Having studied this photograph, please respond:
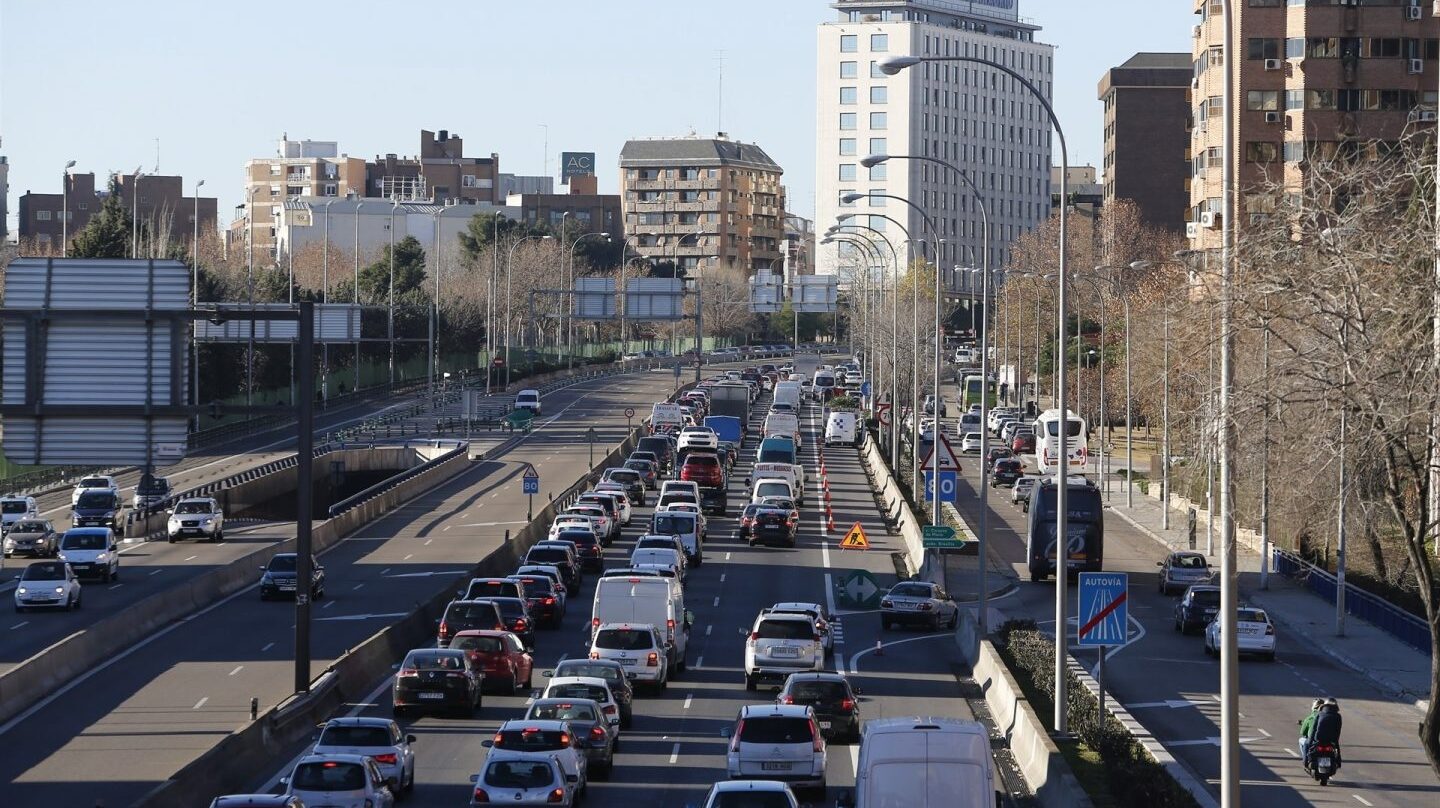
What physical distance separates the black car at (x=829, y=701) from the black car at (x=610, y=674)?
8.85 ft

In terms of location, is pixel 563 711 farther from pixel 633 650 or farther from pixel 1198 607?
pixel 1198 607

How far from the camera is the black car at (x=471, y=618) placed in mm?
37500

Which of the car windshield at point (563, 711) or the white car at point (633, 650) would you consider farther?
the white car at point (633, 650)

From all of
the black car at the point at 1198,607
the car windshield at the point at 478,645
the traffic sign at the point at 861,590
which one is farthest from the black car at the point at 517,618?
the black car at the point at 1198,607

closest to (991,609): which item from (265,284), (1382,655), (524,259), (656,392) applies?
(1382,655)

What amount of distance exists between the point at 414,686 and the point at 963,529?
3815 cm

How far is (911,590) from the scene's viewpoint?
45.0m

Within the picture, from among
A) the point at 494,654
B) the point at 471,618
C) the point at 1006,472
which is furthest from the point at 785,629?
the point at 1006,472

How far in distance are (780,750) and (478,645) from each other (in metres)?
10.7

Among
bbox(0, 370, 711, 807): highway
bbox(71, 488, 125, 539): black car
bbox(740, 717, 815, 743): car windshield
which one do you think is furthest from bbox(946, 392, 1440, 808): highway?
bbox(71, 488, 125, 539): black car

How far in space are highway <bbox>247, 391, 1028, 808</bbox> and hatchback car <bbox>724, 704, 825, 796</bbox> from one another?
69cm

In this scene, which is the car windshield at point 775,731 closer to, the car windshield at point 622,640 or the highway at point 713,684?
the highway at point 713,684

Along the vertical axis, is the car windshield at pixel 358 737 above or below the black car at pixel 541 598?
above

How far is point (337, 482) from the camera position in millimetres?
88875
